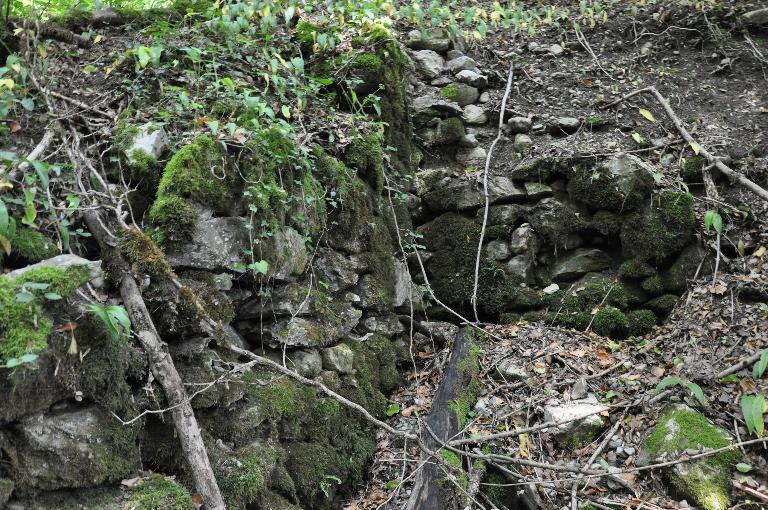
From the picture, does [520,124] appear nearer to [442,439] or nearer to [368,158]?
[368,158]

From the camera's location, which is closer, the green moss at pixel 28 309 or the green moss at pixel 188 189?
the green moss at pixel 28 309

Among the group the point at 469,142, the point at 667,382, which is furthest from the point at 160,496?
the point at 469,142

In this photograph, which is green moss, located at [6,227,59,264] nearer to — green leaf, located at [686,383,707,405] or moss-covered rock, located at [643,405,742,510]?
moss-covered rock, located at [643,405,742,510]

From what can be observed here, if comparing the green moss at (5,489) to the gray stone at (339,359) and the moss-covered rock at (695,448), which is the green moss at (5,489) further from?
the moss-covered rock at (695,448)

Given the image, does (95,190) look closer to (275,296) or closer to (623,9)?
(275,296)

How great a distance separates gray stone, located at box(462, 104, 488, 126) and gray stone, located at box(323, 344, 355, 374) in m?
3.85

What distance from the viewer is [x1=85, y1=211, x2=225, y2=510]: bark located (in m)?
2.60

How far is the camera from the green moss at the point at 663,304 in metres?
5.13

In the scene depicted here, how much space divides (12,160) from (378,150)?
128 inches

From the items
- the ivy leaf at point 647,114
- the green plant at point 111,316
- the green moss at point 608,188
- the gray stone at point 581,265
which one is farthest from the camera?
the ivy leaf at point 647,114

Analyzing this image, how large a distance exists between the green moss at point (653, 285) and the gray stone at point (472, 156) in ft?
7.64

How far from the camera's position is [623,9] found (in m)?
8.05

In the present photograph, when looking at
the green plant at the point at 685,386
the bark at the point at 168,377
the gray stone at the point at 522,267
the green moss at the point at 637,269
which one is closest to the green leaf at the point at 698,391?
the green plant at the point at 685,386

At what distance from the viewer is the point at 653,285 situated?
530 cm
